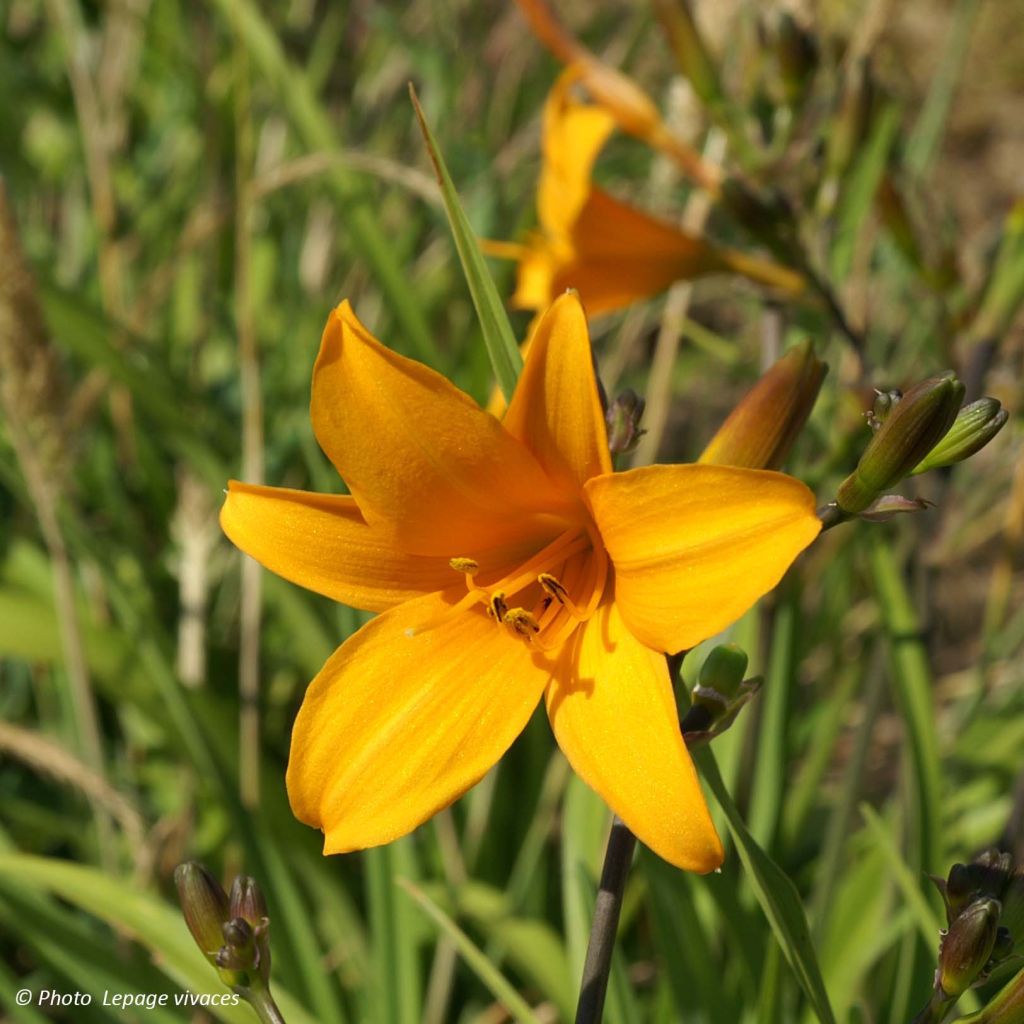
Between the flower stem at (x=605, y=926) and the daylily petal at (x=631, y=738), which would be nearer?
the daylily petal at (x=631, y=738)

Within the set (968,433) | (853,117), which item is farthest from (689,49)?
(968,433)

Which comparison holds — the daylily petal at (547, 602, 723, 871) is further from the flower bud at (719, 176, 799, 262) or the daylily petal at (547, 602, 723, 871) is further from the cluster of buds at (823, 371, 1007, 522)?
the flower bud at (719, 176, 799, 262)

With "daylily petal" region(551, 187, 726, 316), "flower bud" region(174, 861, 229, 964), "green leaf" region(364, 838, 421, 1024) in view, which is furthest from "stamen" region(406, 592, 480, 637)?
"daylily petal" region(551, 187, 726, 316)

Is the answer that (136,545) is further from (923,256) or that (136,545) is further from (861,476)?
(861,476)

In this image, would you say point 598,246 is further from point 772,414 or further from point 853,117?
point 772,414

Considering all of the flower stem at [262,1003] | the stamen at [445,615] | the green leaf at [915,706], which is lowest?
the green leaf at [915,706]

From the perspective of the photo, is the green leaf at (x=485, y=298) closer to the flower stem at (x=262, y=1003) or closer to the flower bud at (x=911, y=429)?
the flower bud at (x=911, y=429)

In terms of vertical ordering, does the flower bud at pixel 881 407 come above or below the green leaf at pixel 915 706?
above

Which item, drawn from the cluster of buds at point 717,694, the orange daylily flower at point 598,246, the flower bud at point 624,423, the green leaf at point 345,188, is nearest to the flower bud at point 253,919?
the cluster of buds at point 717,694
